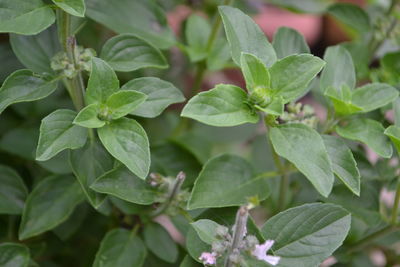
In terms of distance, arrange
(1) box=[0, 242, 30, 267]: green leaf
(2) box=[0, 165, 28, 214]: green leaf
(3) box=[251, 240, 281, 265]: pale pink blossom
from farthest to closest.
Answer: (2) box=[0, 165, 28, 214]: green leaf, (1) box=[0, 242, 30, 267]: green leaf, (3) box=[251, 240, 281, 265]: pale pink blossom

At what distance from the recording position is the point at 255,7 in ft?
5.67

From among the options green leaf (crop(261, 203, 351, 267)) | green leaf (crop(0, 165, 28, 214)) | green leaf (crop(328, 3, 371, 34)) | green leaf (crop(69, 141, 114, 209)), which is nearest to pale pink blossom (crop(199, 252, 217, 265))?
green leaf (crop(261, 203, 351, 267))

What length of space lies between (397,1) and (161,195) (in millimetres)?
839

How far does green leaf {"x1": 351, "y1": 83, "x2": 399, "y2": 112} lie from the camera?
43.8 inches

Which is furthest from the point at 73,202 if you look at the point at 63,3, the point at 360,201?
the point at 360,201

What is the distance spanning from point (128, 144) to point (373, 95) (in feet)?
1.59

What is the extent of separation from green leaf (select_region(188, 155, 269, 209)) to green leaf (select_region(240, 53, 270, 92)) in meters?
0.18

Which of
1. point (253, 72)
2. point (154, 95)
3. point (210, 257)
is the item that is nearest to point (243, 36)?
point (253, 72)

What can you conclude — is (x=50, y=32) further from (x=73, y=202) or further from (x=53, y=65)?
(x=73, y=202)

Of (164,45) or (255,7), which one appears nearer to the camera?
(164,45)

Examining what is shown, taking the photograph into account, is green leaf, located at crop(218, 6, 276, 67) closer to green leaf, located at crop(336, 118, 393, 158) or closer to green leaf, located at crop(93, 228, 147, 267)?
green leaf, located at crop(336, 118, 393, 158)

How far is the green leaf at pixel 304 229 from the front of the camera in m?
0.97

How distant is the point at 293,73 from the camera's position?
39.8 inches

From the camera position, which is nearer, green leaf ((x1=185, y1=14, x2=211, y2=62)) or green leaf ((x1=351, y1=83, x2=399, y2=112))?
green leaf ((x1=351, y1=83, x2=399, y2=112))
